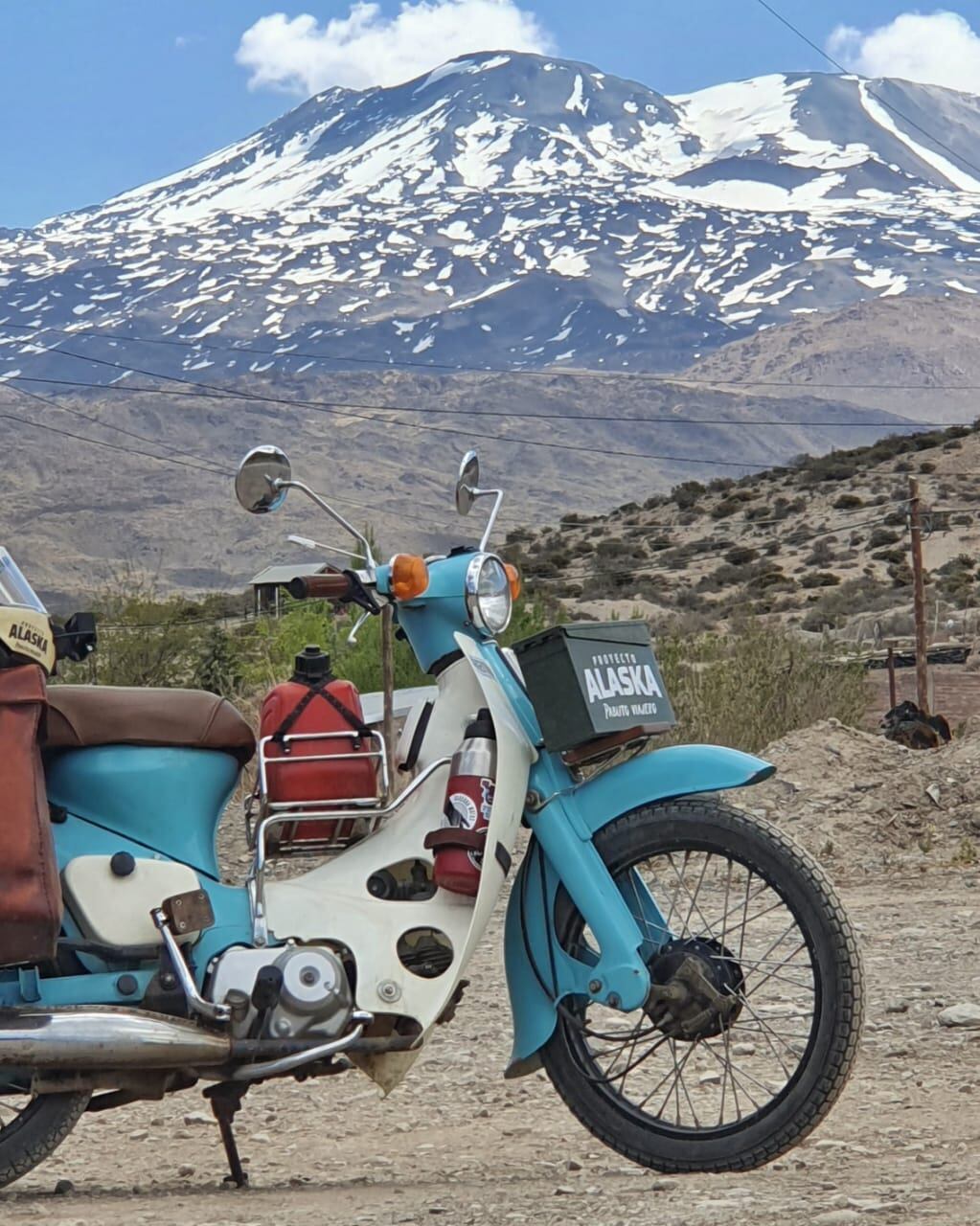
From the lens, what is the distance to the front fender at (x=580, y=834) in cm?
455

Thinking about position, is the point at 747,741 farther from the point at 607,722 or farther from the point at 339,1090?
the point at 607,722

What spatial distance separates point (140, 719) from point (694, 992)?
1442mm

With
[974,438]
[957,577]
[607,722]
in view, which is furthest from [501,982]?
[974,438]

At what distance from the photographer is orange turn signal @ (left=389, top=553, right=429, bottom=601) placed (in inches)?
179

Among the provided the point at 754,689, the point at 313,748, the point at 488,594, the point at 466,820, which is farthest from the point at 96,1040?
the point at 754,689

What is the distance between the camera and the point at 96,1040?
13.8 ft

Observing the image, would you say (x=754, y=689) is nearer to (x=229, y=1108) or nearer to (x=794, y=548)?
(x=229, y=1108)

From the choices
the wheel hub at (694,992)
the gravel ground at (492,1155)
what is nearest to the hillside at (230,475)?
the gravel ground at (492,1155)

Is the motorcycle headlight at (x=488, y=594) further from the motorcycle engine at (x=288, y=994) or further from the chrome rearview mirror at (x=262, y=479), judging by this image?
the motorcycle engine at (x=288, y=994)

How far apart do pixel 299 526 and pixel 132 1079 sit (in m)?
110

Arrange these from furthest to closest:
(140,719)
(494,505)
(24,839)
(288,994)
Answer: (494,505) < (140,719) < (288,994) < (24,839)

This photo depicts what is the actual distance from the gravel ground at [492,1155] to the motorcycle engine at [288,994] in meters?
0.39

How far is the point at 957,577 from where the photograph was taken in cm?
4509

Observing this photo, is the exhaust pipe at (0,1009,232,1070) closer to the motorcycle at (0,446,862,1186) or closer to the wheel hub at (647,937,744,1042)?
the motorcycle at (0,446,862,1186)
